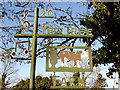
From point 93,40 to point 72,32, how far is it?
2.66 m

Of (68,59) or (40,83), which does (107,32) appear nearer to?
(68,59)

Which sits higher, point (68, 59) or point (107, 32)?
point (107, 32)

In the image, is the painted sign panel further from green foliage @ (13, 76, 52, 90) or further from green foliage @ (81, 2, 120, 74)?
green foliage @ (13, 76, 52, 90)

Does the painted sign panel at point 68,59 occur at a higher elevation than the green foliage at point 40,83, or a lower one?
higher

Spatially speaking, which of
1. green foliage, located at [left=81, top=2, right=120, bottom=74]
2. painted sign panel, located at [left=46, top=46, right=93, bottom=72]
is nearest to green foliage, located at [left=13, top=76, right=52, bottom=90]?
green foliage, located at [left=81, top=2, right=120, bottom=74]

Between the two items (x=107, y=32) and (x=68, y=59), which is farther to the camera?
(x=107, y=32)

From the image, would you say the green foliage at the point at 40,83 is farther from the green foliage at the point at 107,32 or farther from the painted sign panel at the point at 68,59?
A: the painted sign panel at the point at 68,59

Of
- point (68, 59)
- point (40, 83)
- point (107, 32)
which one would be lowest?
point (40, 83)

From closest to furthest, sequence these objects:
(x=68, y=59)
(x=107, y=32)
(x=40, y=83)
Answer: (x=68, y=59) < (x=107, y=32) < (x=40, y=83)

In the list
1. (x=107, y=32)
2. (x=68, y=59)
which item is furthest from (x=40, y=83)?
(x=68, y=59)

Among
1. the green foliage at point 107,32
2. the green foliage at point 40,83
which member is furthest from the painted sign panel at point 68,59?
the green foliage at point 40,83

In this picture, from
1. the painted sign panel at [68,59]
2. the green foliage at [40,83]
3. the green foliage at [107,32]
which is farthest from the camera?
the green foliage at [40,83]

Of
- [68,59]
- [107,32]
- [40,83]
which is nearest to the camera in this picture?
[68,59]

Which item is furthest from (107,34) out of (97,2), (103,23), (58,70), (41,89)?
(41,89)
